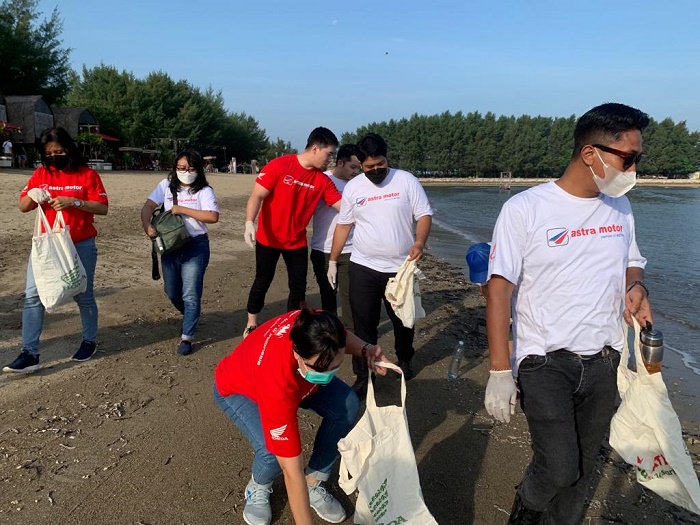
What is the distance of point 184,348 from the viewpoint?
4688 mm

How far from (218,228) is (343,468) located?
11095 millimetres

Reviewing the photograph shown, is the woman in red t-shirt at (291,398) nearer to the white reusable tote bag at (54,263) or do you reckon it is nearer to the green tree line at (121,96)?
the white reusable tote bag at (54,263)

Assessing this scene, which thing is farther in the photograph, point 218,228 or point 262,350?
point 218,228

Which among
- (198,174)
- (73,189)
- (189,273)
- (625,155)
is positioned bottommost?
(189,273)

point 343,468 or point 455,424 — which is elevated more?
point 343,468

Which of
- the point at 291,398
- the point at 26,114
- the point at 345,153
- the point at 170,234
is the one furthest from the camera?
the point at 26,114

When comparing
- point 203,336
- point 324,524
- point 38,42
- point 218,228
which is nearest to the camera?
point 324,524

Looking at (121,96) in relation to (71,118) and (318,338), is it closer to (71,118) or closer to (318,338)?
(71,118)

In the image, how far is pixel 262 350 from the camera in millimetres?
2445

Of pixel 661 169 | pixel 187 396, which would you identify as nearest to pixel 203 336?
pixel 187 396

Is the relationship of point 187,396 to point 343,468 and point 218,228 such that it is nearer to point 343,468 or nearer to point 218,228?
point 343,468

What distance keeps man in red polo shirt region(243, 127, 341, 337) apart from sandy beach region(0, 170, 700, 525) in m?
0.93

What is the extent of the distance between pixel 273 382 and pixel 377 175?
2.25m

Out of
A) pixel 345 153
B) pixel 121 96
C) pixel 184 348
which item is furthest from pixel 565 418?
pixel 121 96
